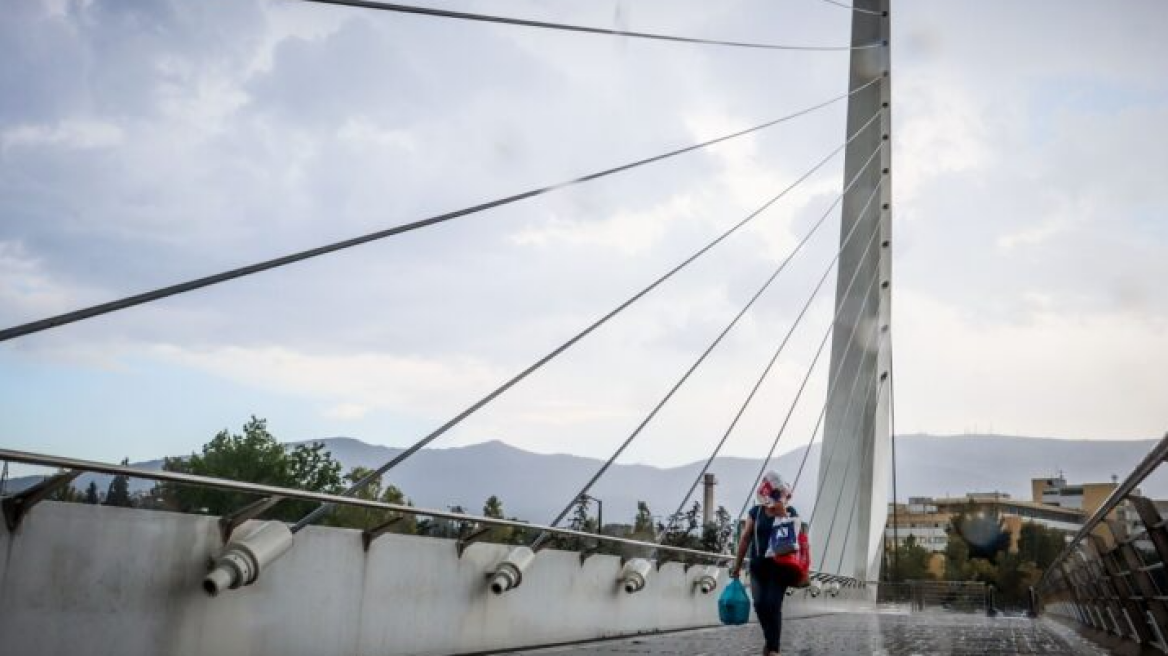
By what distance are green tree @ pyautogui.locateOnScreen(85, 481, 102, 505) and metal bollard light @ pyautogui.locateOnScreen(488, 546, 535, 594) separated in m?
3.77

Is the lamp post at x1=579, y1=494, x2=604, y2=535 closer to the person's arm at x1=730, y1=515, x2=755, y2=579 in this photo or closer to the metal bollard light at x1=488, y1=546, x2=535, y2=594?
the metal bollard light at x1=488, y1=546, x2=535, y2=594

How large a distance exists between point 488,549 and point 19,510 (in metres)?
4.24

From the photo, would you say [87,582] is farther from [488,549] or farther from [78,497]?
[488,549]

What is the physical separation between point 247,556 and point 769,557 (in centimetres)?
332

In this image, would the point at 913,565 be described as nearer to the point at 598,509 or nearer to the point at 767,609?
the point at 598,509

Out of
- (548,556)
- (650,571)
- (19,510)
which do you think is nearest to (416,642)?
(548,556)

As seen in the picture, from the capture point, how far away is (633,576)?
11211 millimetres

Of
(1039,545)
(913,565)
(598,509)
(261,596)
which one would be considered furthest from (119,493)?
(1039,545)

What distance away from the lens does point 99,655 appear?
507cm

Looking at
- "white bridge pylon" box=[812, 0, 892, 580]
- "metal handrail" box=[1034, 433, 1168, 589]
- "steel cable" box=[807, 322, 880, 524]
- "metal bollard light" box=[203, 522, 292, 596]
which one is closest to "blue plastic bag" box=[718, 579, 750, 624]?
"metal handrail" box=[1034, 433, 1168, 589]

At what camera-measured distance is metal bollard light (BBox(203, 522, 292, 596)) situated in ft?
18.6

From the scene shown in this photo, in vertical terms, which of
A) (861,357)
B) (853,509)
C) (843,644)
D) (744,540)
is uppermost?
(861,357)

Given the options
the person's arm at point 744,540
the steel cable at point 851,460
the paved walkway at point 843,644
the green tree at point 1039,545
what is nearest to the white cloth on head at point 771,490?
the person's arm at point 744,540

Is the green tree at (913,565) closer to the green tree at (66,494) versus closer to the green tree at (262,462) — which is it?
the green tree at (262,462)
